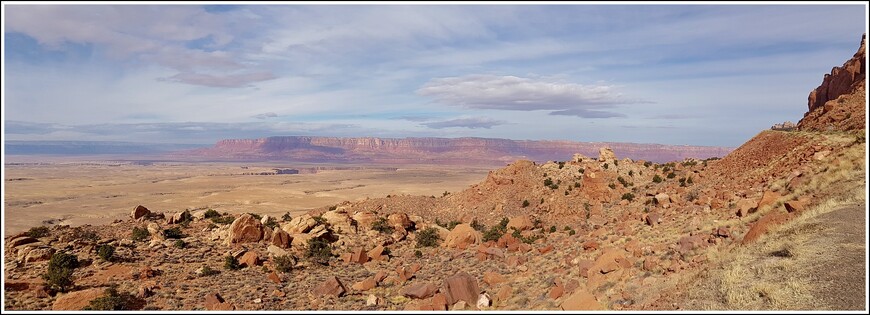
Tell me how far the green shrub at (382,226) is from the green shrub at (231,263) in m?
9.12

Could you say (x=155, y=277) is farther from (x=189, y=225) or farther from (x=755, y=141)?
(x=755, y=141)

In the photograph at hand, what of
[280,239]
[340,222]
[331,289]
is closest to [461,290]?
[331,289]

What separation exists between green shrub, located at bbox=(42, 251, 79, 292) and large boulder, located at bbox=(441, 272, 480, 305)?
12.5 metres

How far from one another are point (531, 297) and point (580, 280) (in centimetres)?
179

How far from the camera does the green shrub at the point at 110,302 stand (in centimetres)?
1322

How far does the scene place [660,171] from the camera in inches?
1321

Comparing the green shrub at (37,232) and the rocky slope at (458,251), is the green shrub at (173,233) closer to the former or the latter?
the rocky slope at (458,251)

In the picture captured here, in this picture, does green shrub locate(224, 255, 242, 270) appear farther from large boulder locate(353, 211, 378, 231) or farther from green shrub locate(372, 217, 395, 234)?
green shrub locate(372, 217, 395, 234)

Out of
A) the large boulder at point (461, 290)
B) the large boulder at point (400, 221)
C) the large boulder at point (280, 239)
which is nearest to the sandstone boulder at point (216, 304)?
the large boulder at point (280, 239)

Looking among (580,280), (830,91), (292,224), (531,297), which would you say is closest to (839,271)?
(580,280)

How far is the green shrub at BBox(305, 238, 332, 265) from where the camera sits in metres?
21.0

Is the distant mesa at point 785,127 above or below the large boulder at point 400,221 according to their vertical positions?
above

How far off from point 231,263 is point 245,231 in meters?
3.53

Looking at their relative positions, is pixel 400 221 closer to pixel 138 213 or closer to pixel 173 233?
pixel 173 233
